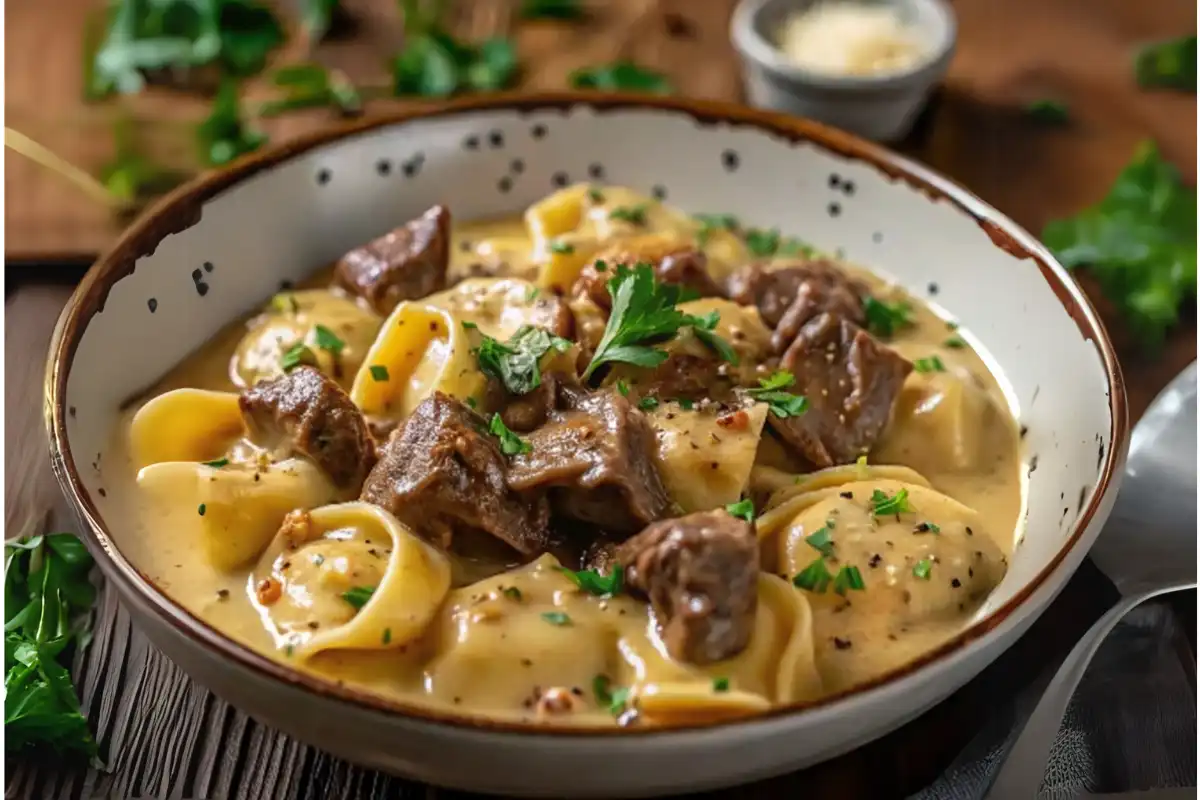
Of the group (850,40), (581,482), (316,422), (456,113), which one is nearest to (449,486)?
(581,482)

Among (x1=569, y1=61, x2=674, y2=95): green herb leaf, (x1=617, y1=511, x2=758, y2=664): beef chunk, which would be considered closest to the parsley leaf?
(x1=617, y1=511, x2=758, y2=664): beef chunk

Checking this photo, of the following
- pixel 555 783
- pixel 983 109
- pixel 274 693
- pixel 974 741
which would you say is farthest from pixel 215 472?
pixel 983 109

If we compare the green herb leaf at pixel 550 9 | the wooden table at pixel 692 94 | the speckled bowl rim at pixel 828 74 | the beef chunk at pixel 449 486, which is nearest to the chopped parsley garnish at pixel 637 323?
the beef chunk at pixel 449 486

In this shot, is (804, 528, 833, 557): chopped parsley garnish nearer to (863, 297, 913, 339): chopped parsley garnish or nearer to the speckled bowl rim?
(863, 297, 913, 339): chopped parsley garnish

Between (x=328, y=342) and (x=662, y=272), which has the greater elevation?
(x=662, y=272)

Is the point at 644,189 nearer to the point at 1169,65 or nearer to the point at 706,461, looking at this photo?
the point at 706,461

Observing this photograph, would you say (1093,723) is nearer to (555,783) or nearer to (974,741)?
(974,741)

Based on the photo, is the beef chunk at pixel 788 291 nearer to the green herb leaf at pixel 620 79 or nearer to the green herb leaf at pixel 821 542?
the green herb leaf at pixel 821 542
